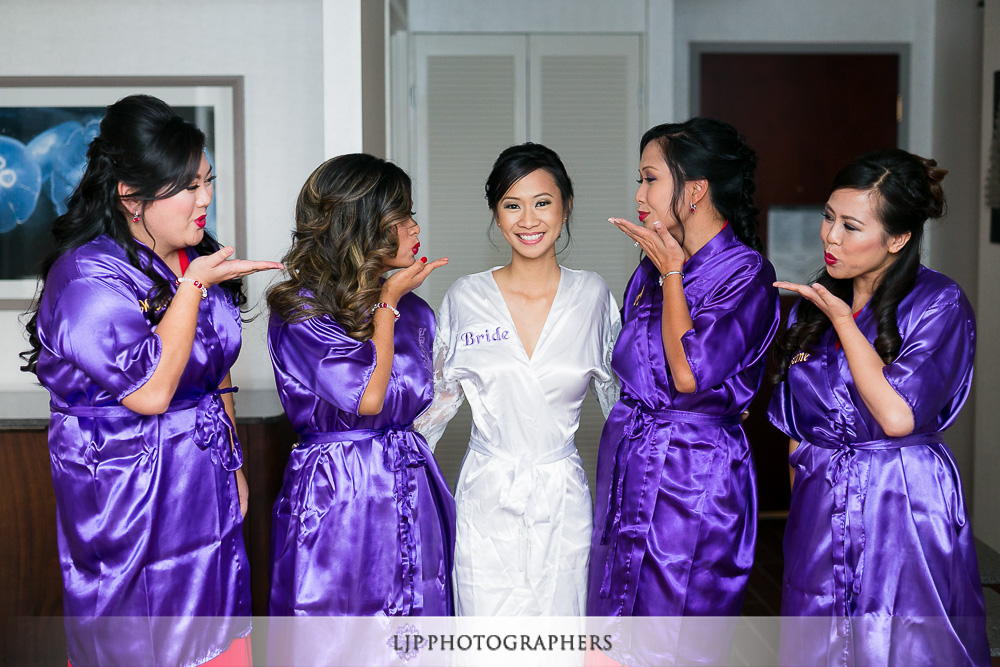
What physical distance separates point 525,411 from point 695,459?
1.36ft

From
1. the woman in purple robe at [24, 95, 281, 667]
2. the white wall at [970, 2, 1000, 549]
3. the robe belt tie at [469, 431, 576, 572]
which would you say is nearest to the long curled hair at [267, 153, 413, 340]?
the woman in purple robe at [24, 95, 281, 667]

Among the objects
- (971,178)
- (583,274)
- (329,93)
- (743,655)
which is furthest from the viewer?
(971,178)

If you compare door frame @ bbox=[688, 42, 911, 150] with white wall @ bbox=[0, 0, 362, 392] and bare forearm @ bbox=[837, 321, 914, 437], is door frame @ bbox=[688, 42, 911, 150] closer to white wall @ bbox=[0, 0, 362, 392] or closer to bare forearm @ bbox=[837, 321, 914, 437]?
white wall @ bbox=[0, 0, 362, 392]

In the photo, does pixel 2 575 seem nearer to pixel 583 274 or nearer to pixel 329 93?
pixel 329 93

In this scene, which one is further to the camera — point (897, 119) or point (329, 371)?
point (897, 119)

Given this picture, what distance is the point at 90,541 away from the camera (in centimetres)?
172

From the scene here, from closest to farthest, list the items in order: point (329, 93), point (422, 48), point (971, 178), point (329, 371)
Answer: point (329, 371), point (329, 93), point (422, 48), point (971, 178)

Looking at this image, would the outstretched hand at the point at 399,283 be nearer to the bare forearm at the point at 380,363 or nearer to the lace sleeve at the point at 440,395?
the bare forearm at the point at 380,363

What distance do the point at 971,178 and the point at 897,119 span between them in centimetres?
46

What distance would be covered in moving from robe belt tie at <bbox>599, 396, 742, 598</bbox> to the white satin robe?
0.09 metres

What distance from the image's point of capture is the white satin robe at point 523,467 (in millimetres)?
2057

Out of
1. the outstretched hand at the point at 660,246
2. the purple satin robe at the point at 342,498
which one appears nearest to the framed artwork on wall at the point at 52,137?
the purple satin robe at the point at 342,498

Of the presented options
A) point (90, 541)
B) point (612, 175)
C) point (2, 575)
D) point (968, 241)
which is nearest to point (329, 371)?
point (90, 541)

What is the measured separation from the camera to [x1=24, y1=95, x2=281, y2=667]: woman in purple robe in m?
1.65
